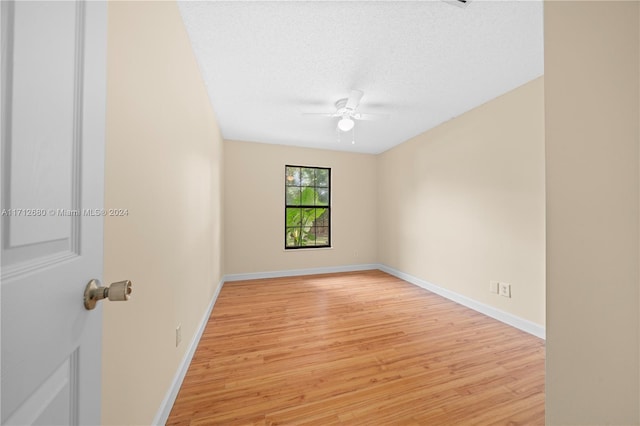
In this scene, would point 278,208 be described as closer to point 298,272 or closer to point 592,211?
point 298,272

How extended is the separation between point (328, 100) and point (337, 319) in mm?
2393

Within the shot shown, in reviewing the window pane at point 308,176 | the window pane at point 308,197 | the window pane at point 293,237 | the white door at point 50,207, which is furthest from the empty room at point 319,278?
the window pane at point 308,197

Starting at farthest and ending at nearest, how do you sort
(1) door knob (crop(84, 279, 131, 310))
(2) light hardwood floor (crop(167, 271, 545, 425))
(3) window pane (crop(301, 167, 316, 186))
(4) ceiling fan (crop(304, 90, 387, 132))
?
(3) window pane (crop(301, 167, 316, 186)) < (4) ceiling fan (crop(304, 90, 387, 132)) < (2) light hardwood floor (crop(167, 271, 545, 425)) < (1) door knob (crop(84, 279, 131, 310))

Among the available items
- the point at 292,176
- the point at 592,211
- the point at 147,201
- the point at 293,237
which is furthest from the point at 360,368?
the point at 292,176

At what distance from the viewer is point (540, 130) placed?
2092mm

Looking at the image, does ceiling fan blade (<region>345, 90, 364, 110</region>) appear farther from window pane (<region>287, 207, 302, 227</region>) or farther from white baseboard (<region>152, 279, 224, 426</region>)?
white baseboard (<region>152, 279, 224, 426</region>)

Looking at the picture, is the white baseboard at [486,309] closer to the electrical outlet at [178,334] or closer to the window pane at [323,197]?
the window pane at [323,197]

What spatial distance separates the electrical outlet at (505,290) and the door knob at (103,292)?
10.1 feet

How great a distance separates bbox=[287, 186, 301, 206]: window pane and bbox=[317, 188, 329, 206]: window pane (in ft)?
1.37

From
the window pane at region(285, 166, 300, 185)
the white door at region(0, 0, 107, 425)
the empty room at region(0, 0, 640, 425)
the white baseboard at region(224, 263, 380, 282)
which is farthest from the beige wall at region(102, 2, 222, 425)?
the window pane at region(285, 166, 300, 185)

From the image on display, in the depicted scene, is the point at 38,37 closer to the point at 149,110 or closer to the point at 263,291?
the point at 149,110

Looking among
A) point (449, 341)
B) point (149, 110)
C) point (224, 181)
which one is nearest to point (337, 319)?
point (449, 341)

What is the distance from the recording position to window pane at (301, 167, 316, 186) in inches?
173

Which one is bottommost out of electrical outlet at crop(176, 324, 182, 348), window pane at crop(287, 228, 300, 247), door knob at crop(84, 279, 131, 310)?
electrical outlet at crop(176, 324, 182, 348)
